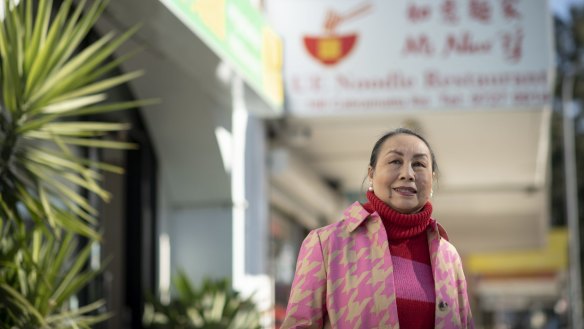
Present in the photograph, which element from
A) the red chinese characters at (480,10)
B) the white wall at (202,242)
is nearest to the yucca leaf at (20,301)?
the white wall at (202,242)

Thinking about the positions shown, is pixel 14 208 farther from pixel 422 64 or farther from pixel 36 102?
pixel 422 64

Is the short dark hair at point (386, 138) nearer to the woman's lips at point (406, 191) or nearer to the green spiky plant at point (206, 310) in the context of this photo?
the woman's lips at point (406, 191)

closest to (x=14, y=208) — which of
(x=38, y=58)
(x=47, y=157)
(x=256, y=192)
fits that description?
(x=47, y=157)

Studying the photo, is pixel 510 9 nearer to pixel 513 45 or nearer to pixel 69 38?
pixel 513 45

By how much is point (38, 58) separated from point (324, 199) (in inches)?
439

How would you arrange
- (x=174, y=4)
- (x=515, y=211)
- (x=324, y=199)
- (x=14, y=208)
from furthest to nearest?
(x=515, y=211) < (x=324, y=199) < (x=174, y=4) < (x=14, y=208)

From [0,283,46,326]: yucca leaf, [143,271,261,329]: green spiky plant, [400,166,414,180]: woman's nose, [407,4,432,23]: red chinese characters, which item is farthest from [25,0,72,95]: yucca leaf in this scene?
[407,4,432,23]: red chinese characters

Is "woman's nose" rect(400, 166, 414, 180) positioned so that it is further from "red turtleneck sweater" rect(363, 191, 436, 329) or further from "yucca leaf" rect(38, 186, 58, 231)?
"yucca leaf" rect(38, 186, 58, 231)

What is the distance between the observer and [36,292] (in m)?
5.20

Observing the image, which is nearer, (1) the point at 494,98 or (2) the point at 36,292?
(2) the point at 36,292

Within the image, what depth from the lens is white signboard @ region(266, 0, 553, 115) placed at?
33.2ft

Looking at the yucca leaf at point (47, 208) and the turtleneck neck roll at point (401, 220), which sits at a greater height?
the turtleneck neck roll at point (401, 220)

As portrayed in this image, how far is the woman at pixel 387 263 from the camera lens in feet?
9.19

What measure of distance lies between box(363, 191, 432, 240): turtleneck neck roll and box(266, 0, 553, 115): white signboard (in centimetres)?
727
